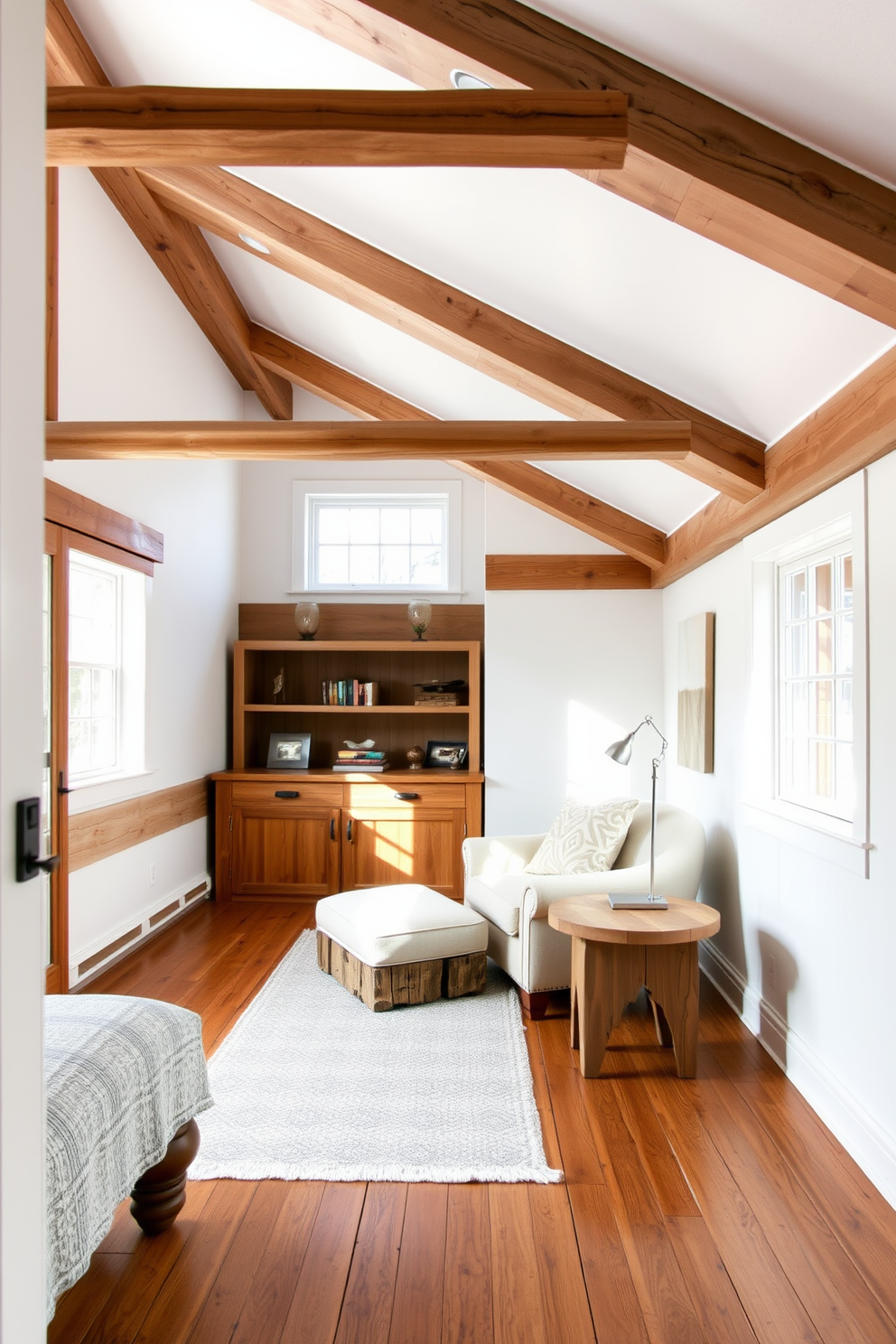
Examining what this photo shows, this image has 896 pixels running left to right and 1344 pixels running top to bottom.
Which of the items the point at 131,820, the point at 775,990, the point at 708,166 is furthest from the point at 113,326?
the point at 775,990

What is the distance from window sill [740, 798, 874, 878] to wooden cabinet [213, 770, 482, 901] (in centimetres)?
228

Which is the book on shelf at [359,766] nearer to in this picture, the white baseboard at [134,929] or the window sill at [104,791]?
the white baseboard at [134,929]

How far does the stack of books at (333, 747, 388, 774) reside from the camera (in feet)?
18.7

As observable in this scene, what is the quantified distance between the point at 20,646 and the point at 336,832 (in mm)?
4468

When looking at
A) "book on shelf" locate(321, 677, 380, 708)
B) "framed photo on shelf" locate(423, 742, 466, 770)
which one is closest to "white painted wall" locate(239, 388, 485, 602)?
"book on shelf" locate(321, 677, 380, 708)

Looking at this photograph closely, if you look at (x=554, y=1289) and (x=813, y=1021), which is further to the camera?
(x=813, y=1021)

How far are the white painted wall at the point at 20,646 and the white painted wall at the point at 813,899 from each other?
Answer: 204cm

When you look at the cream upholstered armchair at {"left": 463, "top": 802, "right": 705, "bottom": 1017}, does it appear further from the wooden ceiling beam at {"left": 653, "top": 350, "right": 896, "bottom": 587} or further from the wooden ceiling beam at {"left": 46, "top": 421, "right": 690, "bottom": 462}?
the wooden ceiling beam at {"left": 46, "top": 421, "right": 690, "bottom": 462}

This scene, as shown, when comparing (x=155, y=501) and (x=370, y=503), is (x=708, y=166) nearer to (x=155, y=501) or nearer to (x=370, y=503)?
(x=155, y=501)

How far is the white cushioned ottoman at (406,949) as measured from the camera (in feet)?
11.9

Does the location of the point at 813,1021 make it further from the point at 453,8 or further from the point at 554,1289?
the point at 453,8

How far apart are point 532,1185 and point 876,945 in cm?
112

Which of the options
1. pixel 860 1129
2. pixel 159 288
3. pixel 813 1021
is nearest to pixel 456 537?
pixel 159 288

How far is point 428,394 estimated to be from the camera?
5.06 m
